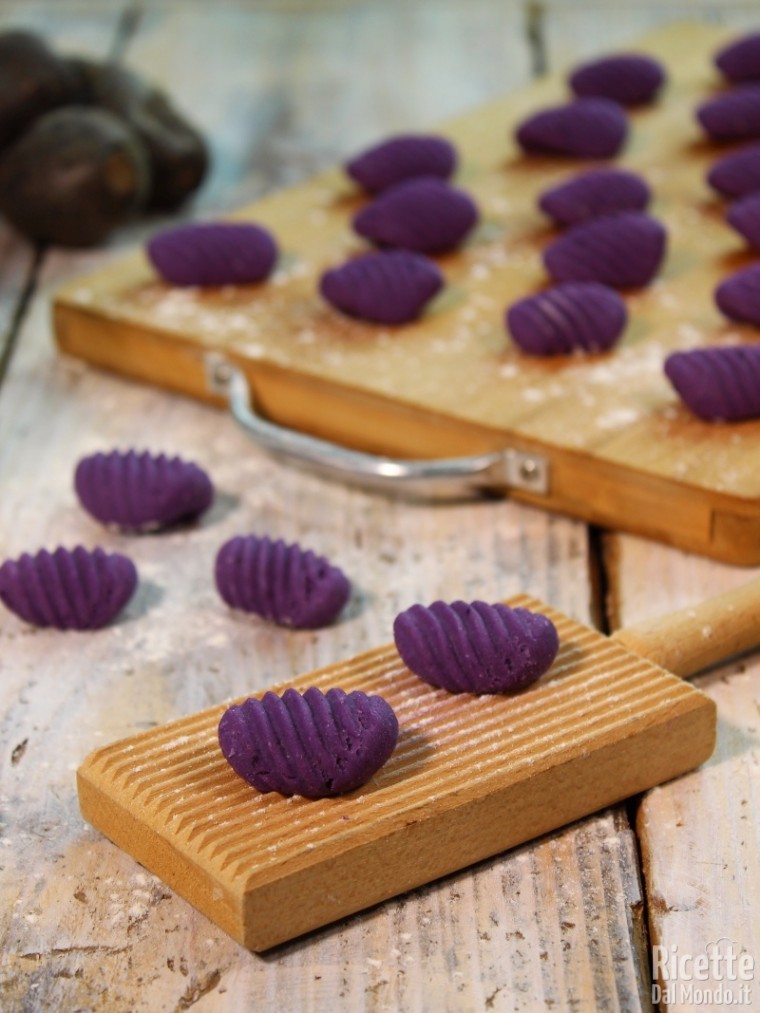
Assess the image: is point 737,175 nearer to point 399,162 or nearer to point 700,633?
point 399,162

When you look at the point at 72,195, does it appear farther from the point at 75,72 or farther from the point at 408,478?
the point at 408,478

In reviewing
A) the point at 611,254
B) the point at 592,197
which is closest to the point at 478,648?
the point at 611,254

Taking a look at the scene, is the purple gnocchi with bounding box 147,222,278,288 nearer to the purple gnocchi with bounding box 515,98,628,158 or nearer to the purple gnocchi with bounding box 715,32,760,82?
the purple gnocchi with bounding box 515,98,628,158

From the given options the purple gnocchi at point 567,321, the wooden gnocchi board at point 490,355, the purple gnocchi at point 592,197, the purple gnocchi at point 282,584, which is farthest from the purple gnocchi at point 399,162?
the purple gnocchi at point 282,584

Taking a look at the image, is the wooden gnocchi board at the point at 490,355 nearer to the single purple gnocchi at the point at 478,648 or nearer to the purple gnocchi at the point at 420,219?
the purple gnocchi at the point at 420,219

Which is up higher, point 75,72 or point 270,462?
point 75,72

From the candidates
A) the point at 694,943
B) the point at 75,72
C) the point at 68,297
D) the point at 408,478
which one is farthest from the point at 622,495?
the point at 75,72
